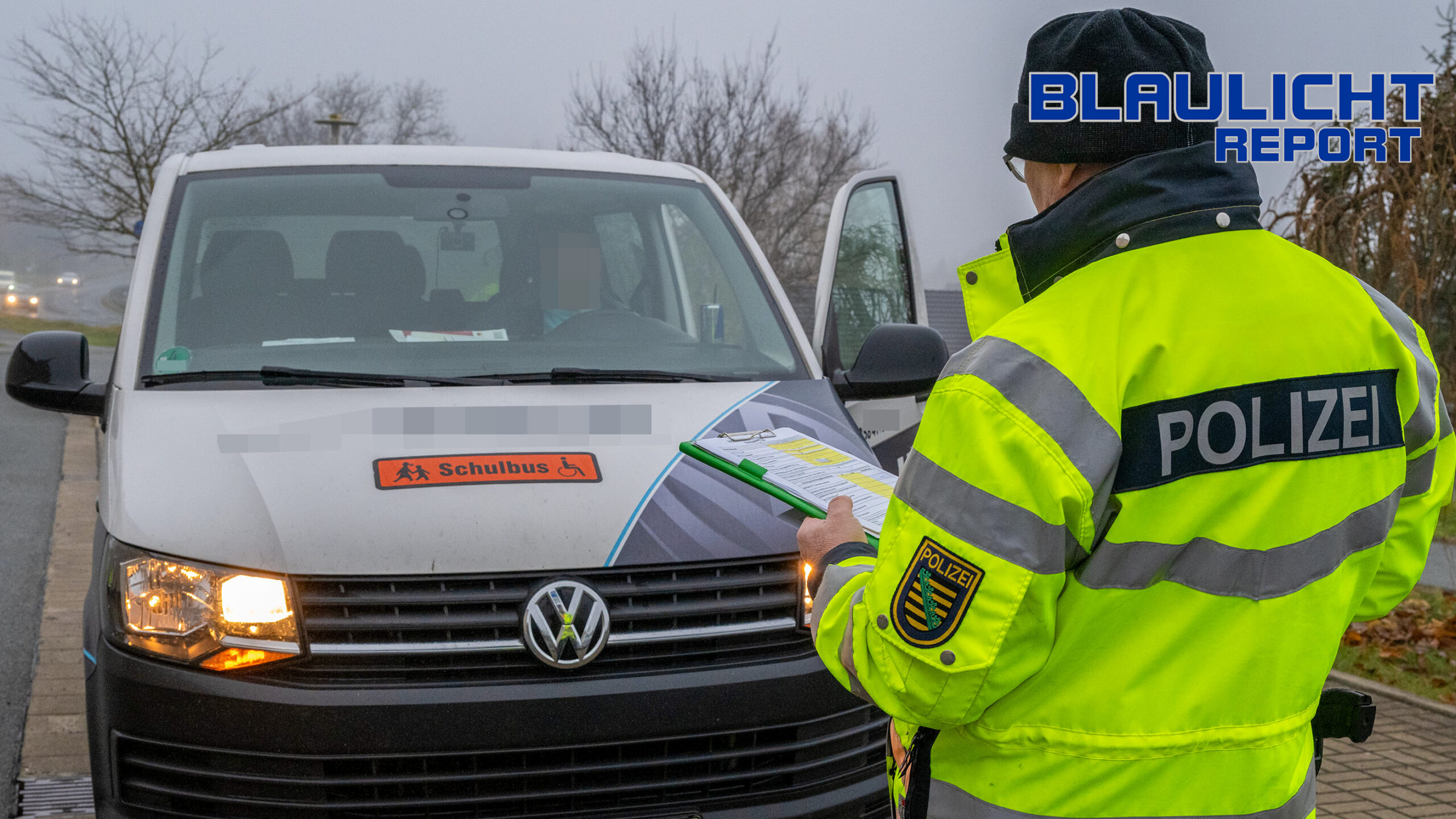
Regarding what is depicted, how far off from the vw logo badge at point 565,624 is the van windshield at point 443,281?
3.09ft

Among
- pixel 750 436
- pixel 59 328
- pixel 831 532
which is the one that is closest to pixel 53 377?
pixel 750 436

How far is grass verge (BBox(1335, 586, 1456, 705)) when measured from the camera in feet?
18.2

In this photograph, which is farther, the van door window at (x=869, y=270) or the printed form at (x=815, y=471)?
the van door window at (x=869, y=270)

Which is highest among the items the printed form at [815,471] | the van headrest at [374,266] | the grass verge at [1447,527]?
the van headrest at [374,266]

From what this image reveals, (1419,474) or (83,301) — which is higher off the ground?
(83,301)

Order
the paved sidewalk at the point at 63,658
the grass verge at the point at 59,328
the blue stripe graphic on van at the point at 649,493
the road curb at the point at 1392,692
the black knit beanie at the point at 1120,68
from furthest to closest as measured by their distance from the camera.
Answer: the grass verge at the point at 59,328, the road curb at the point at 1392,692, the paved sidewalk at the point at 63,658, the blue stripe graphic on van at the point at 649,493, the black knit beanie at the point at 1120,68

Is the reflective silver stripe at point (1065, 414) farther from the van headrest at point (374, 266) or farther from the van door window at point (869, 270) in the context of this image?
the van door window at point (869, 270)

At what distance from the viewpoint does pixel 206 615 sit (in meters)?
2.47

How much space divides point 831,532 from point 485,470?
3.66 ft

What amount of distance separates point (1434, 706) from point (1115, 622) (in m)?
4.58

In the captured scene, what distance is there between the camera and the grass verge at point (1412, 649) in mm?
5543

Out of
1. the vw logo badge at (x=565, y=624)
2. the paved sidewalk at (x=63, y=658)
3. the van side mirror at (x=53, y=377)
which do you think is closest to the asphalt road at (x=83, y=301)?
the paved sidewalk at (x=63, y=658)

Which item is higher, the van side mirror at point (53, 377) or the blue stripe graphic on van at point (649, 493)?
the van side mirror at point (53, 377)

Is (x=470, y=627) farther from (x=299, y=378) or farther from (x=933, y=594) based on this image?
(x=933, y=594)
